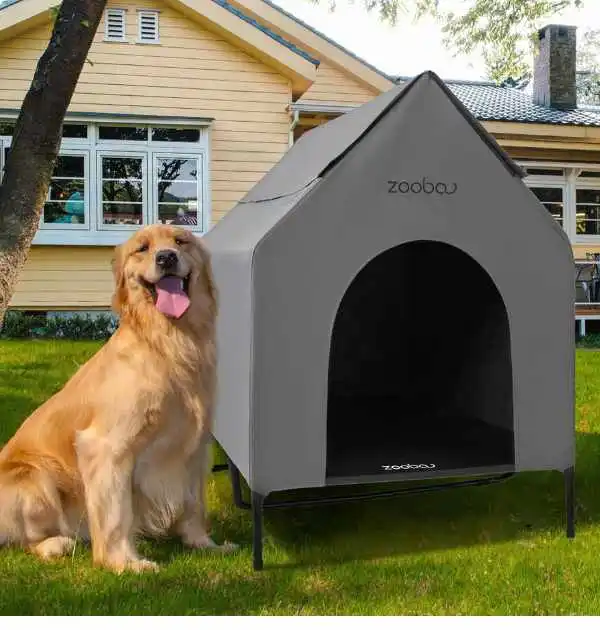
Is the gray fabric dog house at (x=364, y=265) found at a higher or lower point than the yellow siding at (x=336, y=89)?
lower

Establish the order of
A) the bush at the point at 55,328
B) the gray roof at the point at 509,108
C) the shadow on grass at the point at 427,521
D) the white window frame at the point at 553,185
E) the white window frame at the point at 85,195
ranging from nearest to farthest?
1. the shadow on grass at the point at 427,521
2. the bush at the point at 55,328
3. the white window frame at the point at 85,195
4. the gray roof at the point at 509,108
5. the white window frame at the point at 553,185

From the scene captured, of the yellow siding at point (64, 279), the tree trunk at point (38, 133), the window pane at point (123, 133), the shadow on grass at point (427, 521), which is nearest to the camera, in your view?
the shadow on grass at point (427, 521)

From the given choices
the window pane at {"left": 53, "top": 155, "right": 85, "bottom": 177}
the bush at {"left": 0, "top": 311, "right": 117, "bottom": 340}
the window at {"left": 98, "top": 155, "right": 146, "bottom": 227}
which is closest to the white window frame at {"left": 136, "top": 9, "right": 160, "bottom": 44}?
the window at {"left": 98, "top": 155, "right": 146, "bottom": 227}

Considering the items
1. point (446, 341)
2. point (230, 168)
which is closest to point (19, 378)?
point (446, 341)

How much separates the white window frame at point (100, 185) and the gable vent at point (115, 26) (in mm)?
1855

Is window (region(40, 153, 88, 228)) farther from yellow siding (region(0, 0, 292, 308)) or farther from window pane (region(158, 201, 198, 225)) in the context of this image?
window pane (region(158, 201, 198, 225))

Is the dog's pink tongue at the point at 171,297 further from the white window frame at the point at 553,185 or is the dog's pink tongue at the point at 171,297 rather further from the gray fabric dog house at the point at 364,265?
the white window frame at the point at 553,185

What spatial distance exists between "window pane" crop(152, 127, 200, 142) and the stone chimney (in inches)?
373

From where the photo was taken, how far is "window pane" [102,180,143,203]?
12.9m

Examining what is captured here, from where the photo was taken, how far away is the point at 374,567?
3635 millimetres

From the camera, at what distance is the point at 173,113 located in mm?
13055

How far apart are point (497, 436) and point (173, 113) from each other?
10169 mm

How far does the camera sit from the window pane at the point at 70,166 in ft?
42.0

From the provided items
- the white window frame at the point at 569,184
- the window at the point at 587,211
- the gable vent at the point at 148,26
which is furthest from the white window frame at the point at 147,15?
Result: the window at the point at 587,211
